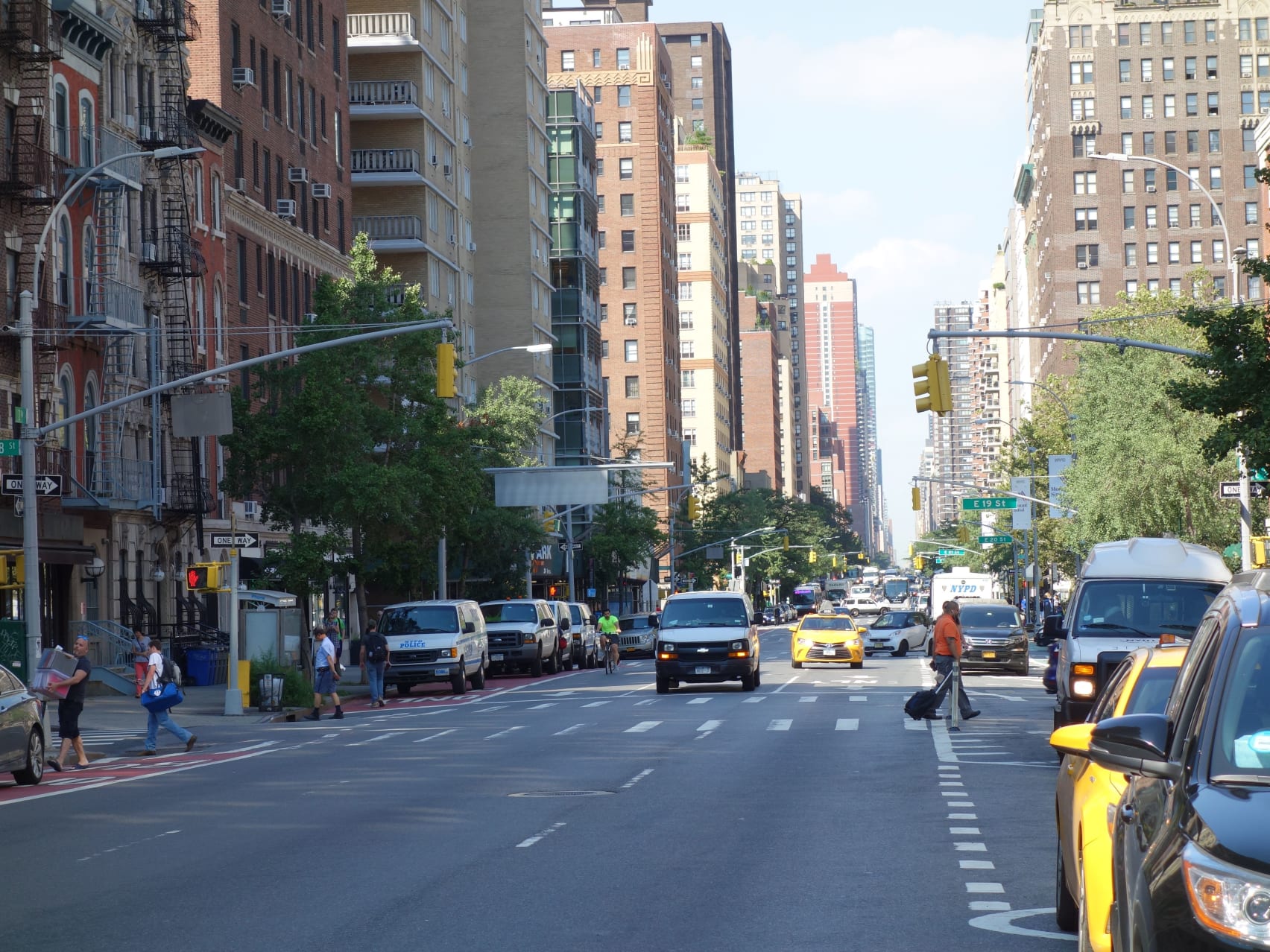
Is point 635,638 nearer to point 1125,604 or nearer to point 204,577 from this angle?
point 204,577

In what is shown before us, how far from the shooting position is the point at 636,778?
65.3 feet

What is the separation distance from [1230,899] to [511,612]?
48973 mm

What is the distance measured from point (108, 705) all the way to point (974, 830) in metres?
28.9

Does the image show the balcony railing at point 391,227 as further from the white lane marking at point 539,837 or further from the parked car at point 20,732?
the white lane marking at point 539,837

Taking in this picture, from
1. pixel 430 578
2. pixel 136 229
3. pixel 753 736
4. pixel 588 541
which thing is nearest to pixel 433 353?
pixel 136 229

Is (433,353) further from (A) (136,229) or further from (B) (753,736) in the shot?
(B) (753,736)

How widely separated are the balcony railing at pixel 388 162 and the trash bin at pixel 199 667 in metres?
36.3

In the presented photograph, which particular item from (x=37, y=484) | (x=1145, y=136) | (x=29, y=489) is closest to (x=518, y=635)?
(x=37, y=484)

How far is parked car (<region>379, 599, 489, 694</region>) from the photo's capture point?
1687 inches

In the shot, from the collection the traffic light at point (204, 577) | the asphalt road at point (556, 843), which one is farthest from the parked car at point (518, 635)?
the asphalt road at point (556, 843)

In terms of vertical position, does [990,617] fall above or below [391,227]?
below

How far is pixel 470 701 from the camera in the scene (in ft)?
131

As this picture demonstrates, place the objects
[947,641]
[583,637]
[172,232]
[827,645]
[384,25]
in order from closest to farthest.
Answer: [947,641]
[172,232]
[827,645]
[583,637]
[384,25]

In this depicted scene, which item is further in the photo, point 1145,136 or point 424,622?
point 1145,136
